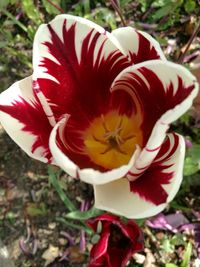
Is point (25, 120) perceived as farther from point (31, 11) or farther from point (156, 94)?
point (31, 11)

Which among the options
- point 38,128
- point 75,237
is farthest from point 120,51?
point 75,237

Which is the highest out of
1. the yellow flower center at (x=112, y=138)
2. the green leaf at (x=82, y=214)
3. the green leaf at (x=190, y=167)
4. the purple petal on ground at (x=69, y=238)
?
the yellow flower center at (x=112, y=138)

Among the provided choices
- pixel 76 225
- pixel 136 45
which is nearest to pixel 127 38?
pixel 136 45

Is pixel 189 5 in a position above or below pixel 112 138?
below

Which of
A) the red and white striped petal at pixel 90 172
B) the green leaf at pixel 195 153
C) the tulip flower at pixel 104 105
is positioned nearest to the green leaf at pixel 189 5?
the green leaf at pixel 195 153

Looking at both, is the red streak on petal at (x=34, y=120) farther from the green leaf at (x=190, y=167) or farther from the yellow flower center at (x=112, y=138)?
the green leaf at (x=190, y=167)

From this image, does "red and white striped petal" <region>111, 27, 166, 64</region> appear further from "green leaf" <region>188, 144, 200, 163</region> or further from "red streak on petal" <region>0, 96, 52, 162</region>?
"green leaf" <region>188, 144, 200, 163</region>

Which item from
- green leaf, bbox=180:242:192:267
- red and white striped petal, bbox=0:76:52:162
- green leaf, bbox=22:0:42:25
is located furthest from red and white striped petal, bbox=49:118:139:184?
green leaf, bbox=22:0:42:25
